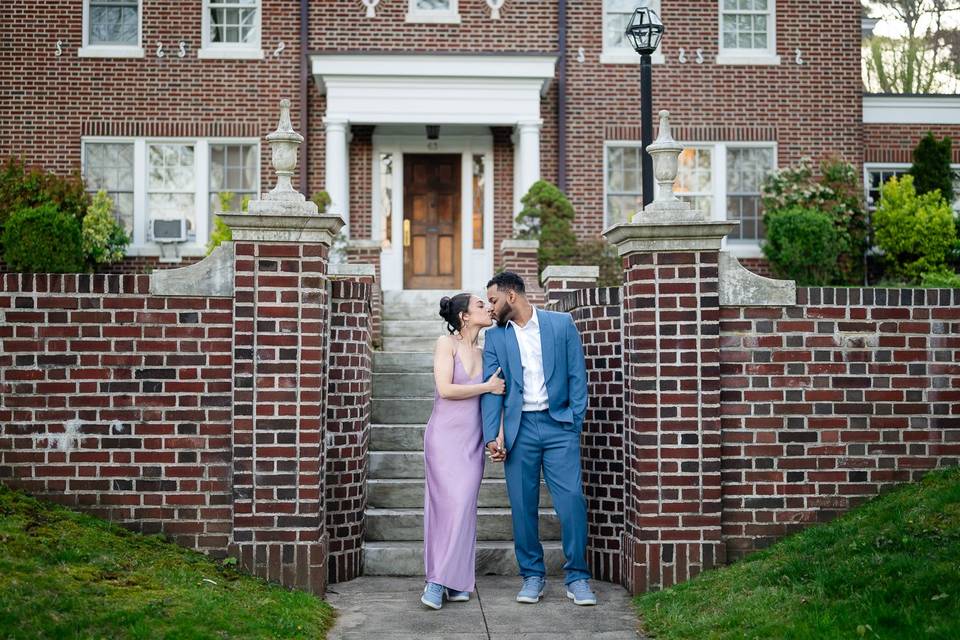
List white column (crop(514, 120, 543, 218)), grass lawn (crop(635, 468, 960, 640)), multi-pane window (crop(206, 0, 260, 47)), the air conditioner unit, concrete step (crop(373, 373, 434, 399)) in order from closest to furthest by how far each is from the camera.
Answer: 1. grass lawn (crop(635, 468, 960, 640))
2. concrete step (crop(373, 373, 434, 399))
3. white column (crop(514, 120, 543, 218))
4. the air conditioner unit
5. multi-pane window (crop(206, 0, 260, 47))

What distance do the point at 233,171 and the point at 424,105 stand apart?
128 inches

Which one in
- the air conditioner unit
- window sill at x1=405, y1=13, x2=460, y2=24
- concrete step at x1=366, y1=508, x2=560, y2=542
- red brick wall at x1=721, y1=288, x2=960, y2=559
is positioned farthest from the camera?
window sill at x1=405, y1=13, x2=460, y2=24

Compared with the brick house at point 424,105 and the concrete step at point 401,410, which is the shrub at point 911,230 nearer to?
the brick house at point 424,105

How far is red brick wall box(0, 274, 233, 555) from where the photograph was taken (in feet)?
20.8

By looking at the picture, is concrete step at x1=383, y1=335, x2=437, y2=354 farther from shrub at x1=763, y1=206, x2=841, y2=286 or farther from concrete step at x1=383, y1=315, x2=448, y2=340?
shrub at x1=763, y1=206, x2=841, y2=286

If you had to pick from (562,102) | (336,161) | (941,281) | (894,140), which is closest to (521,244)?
(336,161)

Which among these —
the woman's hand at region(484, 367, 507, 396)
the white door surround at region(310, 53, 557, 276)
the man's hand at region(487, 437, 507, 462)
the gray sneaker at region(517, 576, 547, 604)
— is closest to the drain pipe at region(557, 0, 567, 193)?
the white door surround at region(310, 53, 557, 276)

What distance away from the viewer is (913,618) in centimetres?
458

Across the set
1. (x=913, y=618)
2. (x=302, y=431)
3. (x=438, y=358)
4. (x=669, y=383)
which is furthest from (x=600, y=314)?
(x=913, y=618)

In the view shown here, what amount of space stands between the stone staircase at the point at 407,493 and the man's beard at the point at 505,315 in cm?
165

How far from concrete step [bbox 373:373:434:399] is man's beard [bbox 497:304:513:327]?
2.45 meters

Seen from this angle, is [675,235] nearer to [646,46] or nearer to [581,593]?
[581,593]

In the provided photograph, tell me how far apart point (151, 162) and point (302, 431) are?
10994mm

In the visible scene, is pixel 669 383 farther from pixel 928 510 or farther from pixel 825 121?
pixel 825 121
